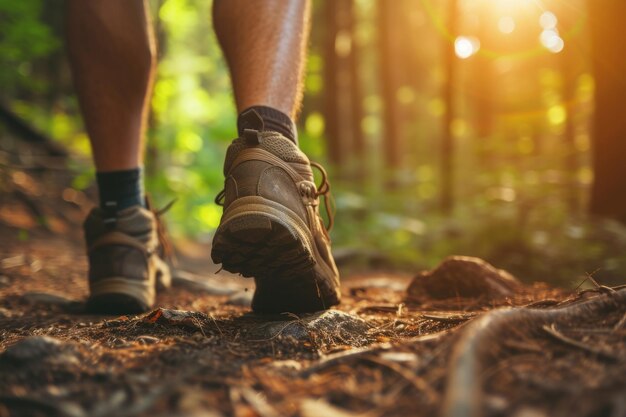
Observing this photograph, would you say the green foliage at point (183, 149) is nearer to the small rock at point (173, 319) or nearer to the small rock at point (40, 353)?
the small rock at point (173, 319)

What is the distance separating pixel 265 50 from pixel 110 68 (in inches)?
36.6

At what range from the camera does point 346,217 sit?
Answer: 901cm

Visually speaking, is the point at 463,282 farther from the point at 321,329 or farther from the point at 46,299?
the point at 46,299

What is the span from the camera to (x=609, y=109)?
4148 millimetres

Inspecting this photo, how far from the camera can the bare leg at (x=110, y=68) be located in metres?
2.39

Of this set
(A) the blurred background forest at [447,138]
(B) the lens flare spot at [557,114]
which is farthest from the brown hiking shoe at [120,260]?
(B) the lens flare spot at [557,114]

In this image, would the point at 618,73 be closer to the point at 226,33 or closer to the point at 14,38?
the point at 226,33

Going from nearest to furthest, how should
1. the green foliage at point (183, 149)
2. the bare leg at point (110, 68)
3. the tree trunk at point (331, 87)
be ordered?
the bare leg at point (110, 68), the green foliage at point (183, 149), the tree trunk at point (331, 87)

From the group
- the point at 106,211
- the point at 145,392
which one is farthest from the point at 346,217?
the point at 145,392

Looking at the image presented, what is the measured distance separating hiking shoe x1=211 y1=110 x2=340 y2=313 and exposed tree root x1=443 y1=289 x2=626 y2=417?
68 centimetres

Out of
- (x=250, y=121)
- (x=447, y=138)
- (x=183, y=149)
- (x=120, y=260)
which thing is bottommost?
(x=120, y=260)

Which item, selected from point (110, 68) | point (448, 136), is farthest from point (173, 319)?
point (448, 136)

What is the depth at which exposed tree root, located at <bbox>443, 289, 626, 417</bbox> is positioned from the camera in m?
0.89

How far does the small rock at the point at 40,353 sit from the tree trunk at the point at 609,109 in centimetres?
411
